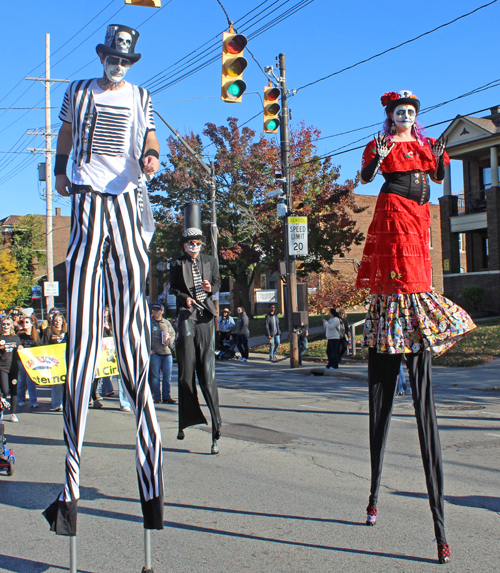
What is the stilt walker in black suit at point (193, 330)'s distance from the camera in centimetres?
652

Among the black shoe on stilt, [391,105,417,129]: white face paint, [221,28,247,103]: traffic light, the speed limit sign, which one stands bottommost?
the black shoe on stilt

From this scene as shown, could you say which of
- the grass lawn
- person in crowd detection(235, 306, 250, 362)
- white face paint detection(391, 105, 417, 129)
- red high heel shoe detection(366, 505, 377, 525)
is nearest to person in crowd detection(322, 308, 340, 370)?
the grass lawn

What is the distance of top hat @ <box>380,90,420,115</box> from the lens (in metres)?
3.83

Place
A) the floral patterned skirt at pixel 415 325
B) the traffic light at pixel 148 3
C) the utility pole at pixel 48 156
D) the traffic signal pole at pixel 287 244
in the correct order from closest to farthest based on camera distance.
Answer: the floral patterned skirt at pixel 415 325 < the traffic light at pixel 148 3 < the traffic signal pole at pixel 287 244 < the utility pole at pixel 48 156

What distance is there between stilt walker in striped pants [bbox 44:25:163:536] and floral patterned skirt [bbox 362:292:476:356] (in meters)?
1.41

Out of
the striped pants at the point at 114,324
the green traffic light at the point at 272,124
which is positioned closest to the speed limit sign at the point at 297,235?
the green traffic light at the point at 272,124

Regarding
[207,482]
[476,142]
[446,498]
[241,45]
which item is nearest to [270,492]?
[207,482]

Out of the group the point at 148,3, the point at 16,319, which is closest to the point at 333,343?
the point at 16,319

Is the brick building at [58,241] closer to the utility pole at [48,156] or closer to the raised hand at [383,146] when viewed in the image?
the utility pole at [48,156]

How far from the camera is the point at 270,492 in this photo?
16.0ft

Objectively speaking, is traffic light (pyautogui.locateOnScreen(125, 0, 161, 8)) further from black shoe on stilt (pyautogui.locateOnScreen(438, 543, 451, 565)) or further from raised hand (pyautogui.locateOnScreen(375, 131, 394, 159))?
black shoe on stilt (pyautogui.locateOnScreen(438, 543, 451, 565))

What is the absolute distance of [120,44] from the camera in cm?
342

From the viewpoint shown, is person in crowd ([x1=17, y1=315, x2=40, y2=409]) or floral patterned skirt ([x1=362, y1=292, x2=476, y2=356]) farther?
person in crowd ([x1=17, y1=315, x2=40, y2=409])

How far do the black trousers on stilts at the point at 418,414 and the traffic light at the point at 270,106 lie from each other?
1152 centimetres
